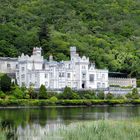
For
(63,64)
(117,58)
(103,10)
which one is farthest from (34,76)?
(103,10)

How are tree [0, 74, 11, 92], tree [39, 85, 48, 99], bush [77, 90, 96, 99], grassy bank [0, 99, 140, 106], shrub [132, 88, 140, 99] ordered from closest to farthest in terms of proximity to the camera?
1. grassy bank [0, 99, 140, 106]
2. tree [39, 85, 48, 99]
3. tree [0, 74, 11, 92]
4. bush [77, 90, 96, 99]
5. shrub [132, 88, 140, 99]

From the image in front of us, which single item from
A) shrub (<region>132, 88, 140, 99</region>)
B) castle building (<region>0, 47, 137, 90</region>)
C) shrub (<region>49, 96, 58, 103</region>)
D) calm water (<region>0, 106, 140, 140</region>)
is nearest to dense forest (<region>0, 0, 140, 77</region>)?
castle building (<region>0, 47, 137, 90</region>)

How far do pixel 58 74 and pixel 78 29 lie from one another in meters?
47.9

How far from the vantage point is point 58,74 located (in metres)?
83.6

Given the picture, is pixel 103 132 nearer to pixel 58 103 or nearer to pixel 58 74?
pixel 58 103

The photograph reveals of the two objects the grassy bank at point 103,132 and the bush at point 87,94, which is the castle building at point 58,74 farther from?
the grassy bank at point 103,132

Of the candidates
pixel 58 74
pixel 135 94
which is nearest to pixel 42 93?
pixel 58 74

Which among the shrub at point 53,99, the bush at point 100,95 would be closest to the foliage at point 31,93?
the shrub at point 53,99

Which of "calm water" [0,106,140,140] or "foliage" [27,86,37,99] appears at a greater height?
"foliage" [27,86,37,99]

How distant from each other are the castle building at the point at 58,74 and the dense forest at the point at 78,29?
12.6 metres

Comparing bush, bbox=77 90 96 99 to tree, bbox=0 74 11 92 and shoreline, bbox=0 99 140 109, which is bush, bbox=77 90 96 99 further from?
tree, bbox=0 74 11 92

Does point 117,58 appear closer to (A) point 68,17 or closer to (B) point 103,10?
(A) point 68,17

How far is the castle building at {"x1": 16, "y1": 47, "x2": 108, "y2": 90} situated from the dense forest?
12.6 m

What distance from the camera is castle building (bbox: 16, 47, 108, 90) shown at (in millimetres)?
83062
